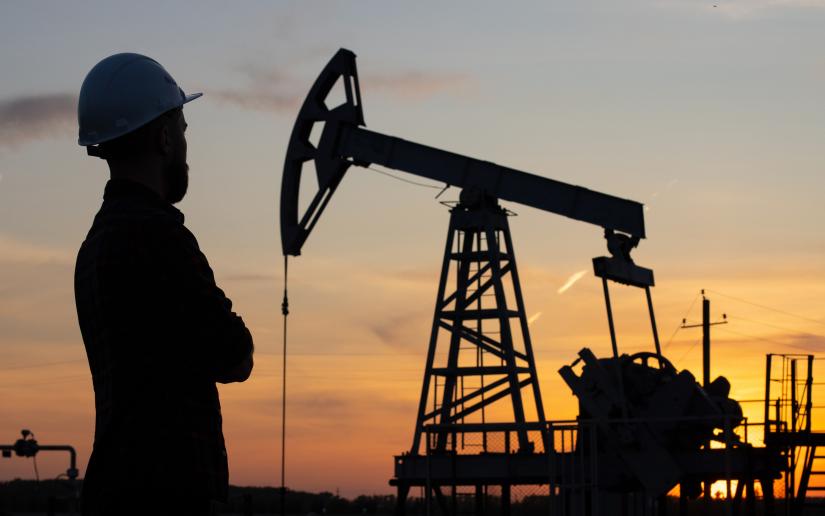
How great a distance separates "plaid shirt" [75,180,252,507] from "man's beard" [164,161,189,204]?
8.8 inches

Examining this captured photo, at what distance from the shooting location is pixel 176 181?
3766 mm

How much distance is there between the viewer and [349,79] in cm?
3919

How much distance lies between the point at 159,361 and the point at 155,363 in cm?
1

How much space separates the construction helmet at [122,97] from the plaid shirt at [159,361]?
33 cm

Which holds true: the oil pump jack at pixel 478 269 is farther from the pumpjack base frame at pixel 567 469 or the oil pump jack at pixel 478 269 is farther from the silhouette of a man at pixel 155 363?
the silhouette of a man at pixel 155 363

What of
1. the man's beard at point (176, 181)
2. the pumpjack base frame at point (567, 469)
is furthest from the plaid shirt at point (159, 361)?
the pumpjack base frame at point (567, 469)

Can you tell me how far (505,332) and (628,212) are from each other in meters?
7.19

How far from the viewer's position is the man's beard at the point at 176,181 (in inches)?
148

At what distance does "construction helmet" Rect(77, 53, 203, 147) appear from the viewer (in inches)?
147

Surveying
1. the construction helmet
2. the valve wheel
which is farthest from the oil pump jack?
the construction helmet

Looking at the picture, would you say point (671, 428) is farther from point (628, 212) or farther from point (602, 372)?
point (628, 212)

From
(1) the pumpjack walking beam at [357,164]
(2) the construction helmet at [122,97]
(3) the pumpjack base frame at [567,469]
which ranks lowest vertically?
(3) the pumpjack base frame at [567,469]

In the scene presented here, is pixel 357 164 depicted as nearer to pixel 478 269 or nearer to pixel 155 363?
pixel 478 269

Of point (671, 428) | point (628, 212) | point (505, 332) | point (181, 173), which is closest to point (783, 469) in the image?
point (671, 428)
